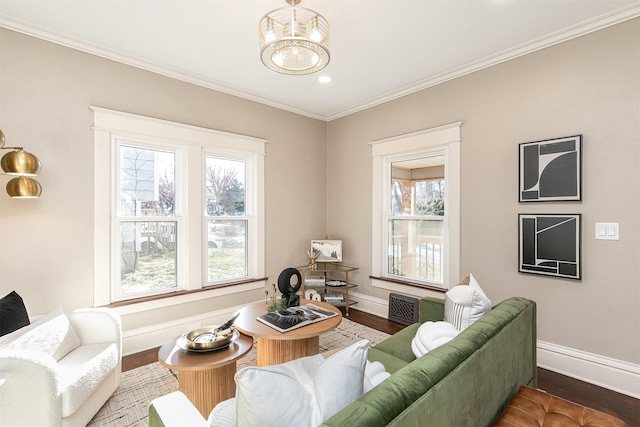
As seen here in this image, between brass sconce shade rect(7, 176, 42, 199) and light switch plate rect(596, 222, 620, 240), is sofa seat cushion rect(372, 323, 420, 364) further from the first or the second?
brass sconce shade rect(7, 176, 42, 199)

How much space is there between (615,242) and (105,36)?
4.40 metres

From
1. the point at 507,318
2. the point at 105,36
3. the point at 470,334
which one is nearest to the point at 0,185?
the point at 105,36

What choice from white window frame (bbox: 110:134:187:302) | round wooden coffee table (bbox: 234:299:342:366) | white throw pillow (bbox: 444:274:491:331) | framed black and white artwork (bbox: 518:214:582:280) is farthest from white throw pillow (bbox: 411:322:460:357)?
white window frame (bbox: 110:134:187:302)

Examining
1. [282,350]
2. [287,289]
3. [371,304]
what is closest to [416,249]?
[371,304]

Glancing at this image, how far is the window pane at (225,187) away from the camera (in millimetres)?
3596

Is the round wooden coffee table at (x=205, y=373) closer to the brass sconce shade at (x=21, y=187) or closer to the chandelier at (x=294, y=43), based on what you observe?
the brass sconce shade at (x=21, y=187)

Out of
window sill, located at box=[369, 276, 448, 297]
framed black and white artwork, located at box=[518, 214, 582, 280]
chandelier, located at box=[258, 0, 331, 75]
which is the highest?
chandelier, located at box=[258, 0, 331, 75]

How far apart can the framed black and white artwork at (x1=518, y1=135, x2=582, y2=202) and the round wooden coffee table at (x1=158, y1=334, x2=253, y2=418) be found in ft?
8.82

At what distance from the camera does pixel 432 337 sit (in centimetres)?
168

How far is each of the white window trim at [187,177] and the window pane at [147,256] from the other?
15cm

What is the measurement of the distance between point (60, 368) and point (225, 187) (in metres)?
2.29

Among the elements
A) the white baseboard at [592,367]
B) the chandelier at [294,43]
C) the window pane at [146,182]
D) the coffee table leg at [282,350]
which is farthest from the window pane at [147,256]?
the white baseboard at [592,367]

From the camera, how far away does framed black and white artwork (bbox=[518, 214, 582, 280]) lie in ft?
8.14

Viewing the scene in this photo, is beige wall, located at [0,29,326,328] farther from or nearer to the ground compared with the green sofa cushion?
farther from the ground
